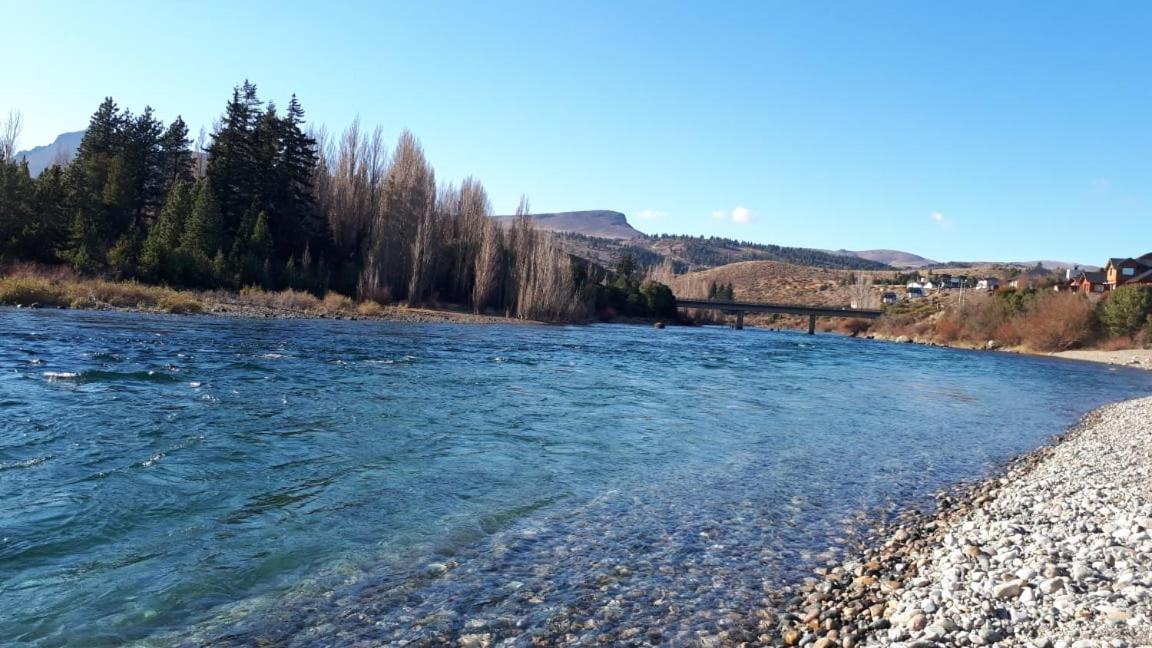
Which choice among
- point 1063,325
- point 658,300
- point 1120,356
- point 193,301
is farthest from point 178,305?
point 1063,325

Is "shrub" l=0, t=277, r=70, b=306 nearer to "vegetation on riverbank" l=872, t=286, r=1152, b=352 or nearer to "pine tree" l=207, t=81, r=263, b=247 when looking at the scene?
"pine tree" l=207, t=81, r=263, b=247

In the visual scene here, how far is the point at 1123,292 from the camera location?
59.2 meters

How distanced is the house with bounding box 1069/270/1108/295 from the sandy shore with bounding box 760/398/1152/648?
3649 inches

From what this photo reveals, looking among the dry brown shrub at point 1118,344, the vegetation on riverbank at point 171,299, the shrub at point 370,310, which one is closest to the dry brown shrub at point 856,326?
the dry brown shrub at point 1118,344

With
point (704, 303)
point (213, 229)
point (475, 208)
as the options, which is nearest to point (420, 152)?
point (475, 208)

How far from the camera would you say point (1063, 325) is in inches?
2403

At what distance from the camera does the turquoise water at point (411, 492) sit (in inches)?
249

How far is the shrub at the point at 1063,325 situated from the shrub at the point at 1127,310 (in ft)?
4.71

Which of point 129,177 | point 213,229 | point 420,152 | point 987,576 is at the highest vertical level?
point 420,152

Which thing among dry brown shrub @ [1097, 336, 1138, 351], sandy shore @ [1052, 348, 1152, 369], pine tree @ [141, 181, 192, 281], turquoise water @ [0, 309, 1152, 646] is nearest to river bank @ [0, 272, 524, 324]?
pine tree @ [141, 181, 192, 281]

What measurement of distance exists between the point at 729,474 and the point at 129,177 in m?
58.2

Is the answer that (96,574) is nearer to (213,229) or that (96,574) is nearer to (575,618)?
(575,618)

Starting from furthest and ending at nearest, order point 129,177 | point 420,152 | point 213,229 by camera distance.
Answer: point 420,152, point 129,177, point 213,229

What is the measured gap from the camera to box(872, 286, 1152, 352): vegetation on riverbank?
2287 inches
